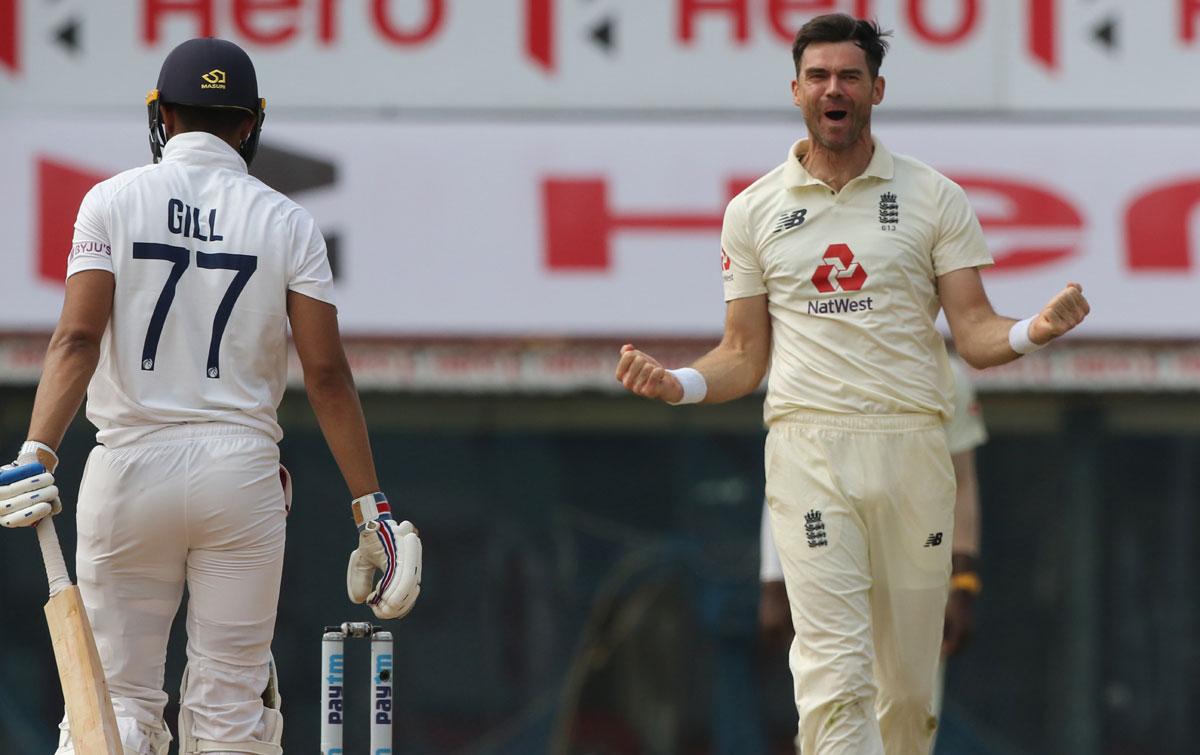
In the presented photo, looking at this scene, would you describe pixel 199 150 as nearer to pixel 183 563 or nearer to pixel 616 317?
pixel 183 563

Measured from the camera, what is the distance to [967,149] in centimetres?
960

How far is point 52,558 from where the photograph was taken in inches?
191

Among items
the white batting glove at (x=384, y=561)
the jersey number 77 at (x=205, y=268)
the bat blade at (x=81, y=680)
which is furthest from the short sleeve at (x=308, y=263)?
the bat blade at (x=81, y=680)

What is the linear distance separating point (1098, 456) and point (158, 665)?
19.6ft

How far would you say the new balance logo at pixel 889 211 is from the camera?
5570mm

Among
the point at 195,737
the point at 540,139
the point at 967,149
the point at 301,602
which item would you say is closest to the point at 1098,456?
the point at 967,149

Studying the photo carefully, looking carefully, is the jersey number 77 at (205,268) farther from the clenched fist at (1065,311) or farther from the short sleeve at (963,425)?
the short sleeve at (963,425)

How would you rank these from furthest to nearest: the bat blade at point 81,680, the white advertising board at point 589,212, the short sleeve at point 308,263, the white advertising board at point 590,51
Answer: the white advertising board at point 590,51
the white advertising board at point 589,212
the short sleeve at point 308,263
the bat blade at point 81,680

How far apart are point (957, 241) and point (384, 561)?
1.79 meters

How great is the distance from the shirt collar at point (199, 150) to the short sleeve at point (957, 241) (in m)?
1.93

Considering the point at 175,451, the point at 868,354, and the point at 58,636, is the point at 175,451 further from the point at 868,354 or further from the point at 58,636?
the point at 868,354

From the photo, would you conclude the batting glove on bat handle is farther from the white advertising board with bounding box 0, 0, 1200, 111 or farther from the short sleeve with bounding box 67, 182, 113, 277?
the white advertising board with bounding box 0, 0, 1200, 111

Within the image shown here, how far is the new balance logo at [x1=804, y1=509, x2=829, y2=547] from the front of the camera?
17.9ft

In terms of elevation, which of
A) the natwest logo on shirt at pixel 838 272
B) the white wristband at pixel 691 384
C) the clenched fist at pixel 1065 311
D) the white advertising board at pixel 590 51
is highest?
the white advertising board at pixel 590 51
